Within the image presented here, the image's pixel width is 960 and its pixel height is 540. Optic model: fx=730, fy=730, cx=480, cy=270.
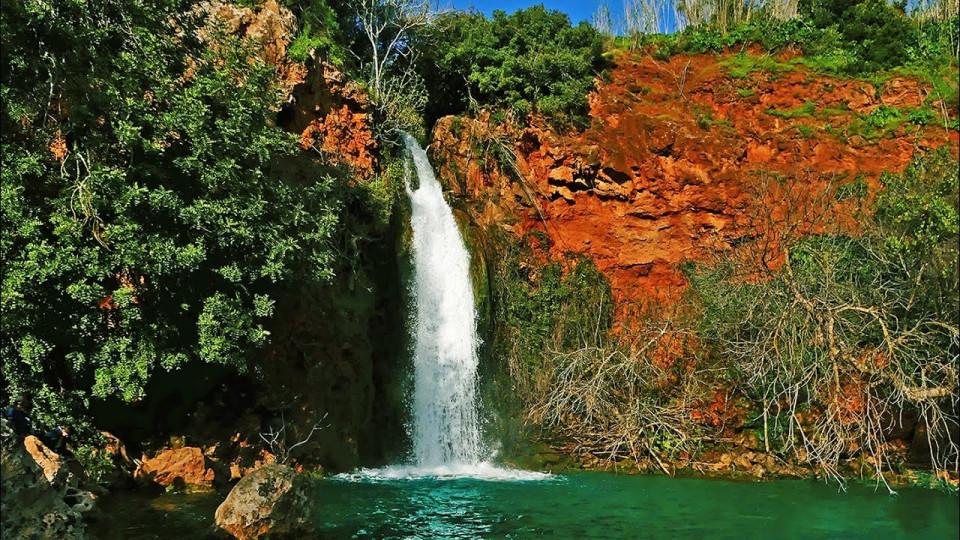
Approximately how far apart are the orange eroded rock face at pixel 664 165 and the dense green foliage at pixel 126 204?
10.1 metres

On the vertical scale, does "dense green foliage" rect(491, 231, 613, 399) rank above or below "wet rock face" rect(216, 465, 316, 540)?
above

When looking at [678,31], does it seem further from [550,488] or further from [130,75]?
[130,75]

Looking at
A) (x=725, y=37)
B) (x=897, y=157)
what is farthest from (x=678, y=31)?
(x=897, y=157)

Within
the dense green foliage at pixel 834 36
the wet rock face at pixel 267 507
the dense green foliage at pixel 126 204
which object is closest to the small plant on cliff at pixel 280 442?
the dense green foliage at pixel 126 204

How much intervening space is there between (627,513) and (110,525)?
804 centimetres

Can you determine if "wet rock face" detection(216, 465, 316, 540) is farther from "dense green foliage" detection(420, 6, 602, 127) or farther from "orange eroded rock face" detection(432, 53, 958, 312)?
"dense green foliage" detection(420, 6, 602, 127)

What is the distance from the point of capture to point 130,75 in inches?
452

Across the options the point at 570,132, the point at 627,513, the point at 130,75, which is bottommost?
the point at 627,513

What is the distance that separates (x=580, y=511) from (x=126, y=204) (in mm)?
8664

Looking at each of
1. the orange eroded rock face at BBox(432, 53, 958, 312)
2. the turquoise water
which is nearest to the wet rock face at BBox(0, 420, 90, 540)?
the turquoise water

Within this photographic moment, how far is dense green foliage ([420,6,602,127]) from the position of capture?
23.0m

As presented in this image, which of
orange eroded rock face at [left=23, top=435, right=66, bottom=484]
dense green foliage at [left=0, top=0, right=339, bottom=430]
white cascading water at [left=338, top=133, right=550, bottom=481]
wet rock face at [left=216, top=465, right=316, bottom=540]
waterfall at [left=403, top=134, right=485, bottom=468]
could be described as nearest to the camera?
orange eroded rock face at [left=23, top=435, right=66, bottom=484]

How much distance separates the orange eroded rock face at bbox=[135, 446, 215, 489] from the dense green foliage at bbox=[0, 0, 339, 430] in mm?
2043

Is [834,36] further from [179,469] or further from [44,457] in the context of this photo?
[44,457]
